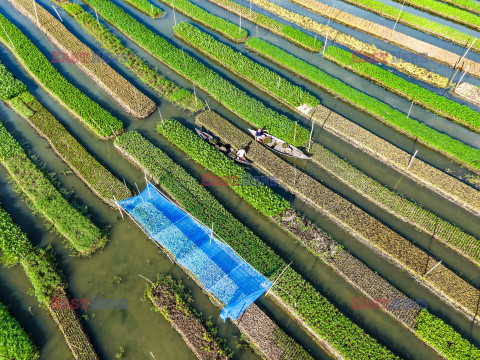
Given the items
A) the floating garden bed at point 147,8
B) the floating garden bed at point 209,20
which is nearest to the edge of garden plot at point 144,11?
the floating garden bed at point 147,8

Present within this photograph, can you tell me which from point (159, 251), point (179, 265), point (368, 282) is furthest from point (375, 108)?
point (159, 251)

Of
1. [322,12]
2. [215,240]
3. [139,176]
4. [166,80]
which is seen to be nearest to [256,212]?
[215,240]

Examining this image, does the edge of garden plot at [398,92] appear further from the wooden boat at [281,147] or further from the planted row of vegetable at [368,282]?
the planted row of vegetable at [368,282]

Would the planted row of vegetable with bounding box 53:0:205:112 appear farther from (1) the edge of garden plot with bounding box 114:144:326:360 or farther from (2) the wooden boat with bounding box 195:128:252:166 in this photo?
(1) the edge of garden plot with bounding box 114:144:326:360

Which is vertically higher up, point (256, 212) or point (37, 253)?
point (256, 212)

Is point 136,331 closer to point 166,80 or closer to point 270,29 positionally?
point 166,80

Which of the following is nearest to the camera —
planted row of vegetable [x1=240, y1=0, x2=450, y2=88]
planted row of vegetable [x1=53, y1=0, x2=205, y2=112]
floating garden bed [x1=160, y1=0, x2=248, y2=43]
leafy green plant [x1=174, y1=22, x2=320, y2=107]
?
leafy green plant [x1=174, y1=22, x2=320, y2=107]

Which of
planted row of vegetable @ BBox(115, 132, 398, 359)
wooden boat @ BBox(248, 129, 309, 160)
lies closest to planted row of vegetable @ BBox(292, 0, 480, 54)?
wooden boat @ BBox(248, 129, 309, 160)
